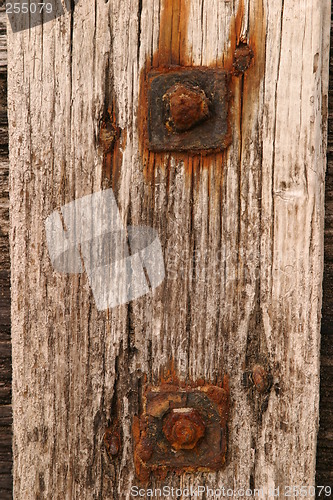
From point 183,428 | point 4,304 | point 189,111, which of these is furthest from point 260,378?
point 4,304

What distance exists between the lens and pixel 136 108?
1097 millimetres

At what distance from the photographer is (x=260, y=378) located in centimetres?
111

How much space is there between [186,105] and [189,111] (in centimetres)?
2

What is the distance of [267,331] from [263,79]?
678 mm

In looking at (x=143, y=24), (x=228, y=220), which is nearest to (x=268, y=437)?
(x=228, y=220)

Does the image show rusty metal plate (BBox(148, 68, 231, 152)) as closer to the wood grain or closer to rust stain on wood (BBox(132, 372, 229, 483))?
the wood grain

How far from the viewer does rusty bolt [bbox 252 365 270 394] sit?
1.11 metres

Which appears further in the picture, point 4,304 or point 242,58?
point 4,304

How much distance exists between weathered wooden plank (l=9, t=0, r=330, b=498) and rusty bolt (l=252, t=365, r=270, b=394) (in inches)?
0.8

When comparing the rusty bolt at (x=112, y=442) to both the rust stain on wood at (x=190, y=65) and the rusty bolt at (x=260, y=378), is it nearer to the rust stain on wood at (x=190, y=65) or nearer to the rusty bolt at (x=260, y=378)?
the rusty bolt at (x=260, y=378)

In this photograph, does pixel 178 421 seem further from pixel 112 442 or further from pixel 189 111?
pixel 189 111

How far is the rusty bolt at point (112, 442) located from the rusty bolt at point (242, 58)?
1.04 meters

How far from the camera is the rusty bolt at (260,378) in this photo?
1.11m

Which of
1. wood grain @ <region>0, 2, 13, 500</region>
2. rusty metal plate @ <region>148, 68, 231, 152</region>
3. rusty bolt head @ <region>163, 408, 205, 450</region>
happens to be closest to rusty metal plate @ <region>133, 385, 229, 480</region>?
rusty bolt head @ <region>163, 408, 205, 450</region>
